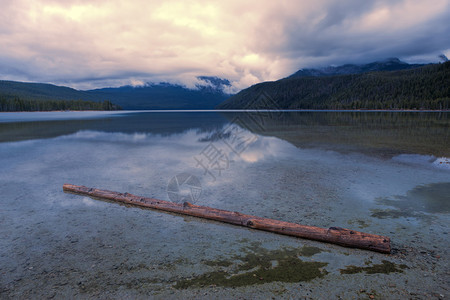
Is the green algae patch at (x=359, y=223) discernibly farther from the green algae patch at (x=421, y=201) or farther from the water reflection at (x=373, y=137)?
the water reflection at (x=373, y=137)

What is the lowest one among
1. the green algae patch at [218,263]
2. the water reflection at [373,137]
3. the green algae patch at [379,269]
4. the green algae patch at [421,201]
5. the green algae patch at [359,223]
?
the green algae patch at [218,263]

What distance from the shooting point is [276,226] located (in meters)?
7.96

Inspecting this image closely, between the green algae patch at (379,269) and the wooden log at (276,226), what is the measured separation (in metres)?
0.55

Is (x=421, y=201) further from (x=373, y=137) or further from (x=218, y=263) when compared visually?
(x=373, y=137)

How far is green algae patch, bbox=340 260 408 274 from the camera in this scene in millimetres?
5980

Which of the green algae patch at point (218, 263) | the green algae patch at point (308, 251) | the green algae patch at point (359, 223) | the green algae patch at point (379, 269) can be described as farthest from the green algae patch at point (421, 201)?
the green algae patch at point (218, 263)

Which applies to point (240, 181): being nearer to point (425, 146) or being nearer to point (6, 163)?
point (6, 163)

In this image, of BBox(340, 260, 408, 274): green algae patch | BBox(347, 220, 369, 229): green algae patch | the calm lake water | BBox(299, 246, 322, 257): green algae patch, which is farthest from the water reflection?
BBox(299, 246, 322, 257): green algae patch

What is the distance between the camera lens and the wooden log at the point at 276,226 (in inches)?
271

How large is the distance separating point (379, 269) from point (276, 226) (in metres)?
2.83

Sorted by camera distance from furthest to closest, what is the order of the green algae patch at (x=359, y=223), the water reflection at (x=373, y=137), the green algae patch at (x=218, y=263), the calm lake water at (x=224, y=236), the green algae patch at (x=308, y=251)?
the water reflection at (x=373, y=137) → the green algae patch at (x=359, y=223) → the green algae patch at (x=308, y=251) → the green algae patch at (x=218, y=263) → the calm lake water at (x=224, y=236)

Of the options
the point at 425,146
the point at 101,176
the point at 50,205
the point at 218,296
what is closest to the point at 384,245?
the point at 218,296

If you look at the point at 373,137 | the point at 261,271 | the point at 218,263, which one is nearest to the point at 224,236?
the point at 218,263

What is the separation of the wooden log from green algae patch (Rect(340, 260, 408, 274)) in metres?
0.55
